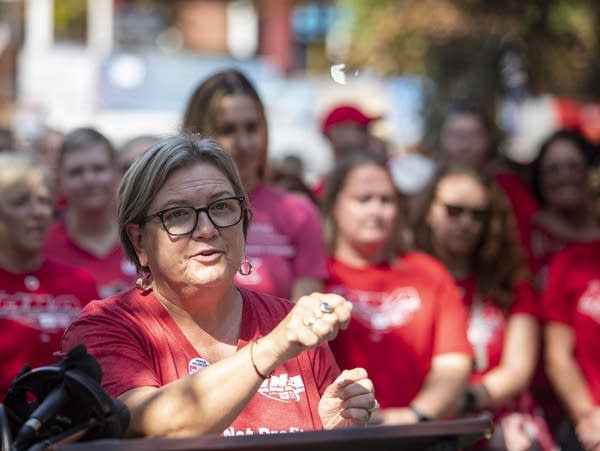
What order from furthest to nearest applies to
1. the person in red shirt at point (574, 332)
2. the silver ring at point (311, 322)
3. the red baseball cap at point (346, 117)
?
the red baseball cap at point (346, 117) < the person in red shirt at point (574, 332) < the silver ring at point (311, 322)

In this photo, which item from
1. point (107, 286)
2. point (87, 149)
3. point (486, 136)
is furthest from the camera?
point (486, 136)

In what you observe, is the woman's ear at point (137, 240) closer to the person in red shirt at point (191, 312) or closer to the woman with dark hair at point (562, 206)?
the person in red shirt at point (191, 312)

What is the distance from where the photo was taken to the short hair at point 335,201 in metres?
6.04

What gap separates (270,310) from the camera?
12.5ft

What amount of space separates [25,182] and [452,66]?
8643mm

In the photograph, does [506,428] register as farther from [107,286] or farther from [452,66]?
[452,66]

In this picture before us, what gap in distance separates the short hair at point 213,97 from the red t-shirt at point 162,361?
2088 millimetres

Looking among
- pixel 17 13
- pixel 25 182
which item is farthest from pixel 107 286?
pixel 17 13

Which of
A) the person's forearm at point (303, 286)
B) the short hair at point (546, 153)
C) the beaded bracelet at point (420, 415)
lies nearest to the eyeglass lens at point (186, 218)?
the person's forearm at point (303, 286)

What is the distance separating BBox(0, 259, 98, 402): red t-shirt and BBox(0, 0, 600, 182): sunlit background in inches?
32.4

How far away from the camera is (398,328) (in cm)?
569

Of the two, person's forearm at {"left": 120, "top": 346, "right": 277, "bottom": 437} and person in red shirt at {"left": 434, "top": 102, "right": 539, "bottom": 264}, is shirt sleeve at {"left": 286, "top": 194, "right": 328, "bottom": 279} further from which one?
person's forearm at {"left": 120, "top": 346, "right": 277, "bottom": 437}

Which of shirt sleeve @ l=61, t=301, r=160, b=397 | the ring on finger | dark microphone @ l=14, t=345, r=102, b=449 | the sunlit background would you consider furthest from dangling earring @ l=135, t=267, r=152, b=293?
the sunlit background

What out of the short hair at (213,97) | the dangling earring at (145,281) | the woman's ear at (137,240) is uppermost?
the short hair at (213,97)
